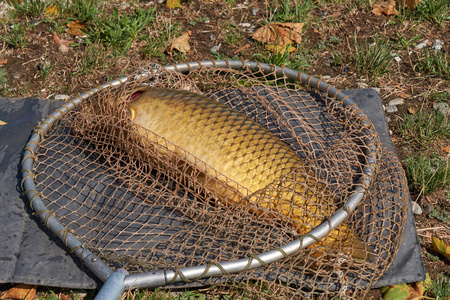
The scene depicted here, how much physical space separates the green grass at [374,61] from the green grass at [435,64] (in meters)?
0.26

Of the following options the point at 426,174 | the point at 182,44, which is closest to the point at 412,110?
the point at 426,174

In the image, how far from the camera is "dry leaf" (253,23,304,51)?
4.10 m

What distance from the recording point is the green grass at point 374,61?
3840 mm

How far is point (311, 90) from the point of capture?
11.7 ft

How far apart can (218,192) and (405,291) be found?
3.53 feet

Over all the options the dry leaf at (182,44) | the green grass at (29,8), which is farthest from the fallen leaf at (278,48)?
the green grass at (29,8)

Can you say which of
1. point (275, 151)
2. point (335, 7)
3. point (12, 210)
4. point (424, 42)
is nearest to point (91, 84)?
point (12, 210)

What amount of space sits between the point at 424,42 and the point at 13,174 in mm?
3301

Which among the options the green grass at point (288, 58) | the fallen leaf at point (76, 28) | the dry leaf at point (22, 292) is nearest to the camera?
the dry leaf at point (22, 292)

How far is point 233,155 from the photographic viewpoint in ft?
8.27

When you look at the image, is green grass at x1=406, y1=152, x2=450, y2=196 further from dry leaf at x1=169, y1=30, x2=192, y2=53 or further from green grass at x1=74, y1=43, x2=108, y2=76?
green grass at x1=74, y1=43, x2=108, y2=76

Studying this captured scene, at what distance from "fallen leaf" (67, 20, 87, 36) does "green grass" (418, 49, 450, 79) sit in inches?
108

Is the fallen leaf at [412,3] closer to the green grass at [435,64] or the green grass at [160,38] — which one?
the green grass at [435,64]

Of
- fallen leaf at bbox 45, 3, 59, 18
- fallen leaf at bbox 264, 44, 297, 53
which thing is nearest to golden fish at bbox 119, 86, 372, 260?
fallen leaf at bbox 264, 44, 297, 53
